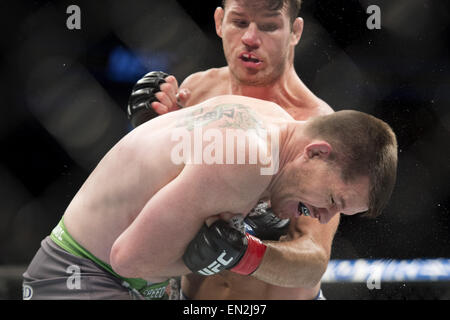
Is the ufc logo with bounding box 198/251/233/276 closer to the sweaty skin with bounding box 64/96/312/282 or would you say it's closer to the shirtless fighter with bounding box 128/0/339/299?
the sweaty skin with bounding box 64/96/312/282

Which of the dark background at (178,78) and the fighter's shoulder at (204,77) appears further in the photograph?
the dark background at (178,78)

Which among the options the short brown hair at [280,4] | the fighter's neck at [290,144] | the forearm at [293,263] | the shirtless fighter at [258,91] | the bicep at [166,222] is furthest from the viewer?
the short brown hair at [280,4]

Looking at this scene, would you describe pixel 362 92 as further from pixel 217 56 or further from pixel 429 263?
pixel 429 263

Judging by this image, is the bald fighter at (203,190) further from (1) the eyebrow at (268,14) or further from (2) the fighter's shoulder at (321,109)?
(1) the eyebrow at (268,14)

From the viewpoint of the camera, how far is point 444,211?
2635mm

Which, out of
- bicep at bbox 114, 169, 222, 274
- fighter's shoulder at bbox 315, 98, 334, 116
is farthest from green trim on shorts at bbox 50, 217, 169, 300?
fighter's shoulder at bbox 315, 98, 334, 116

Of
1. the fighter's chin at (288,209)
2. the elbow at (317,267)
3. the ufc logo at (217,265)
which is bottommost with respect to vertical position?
the elbow at (317,267)

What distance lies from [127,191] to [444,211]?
1750 millimetres

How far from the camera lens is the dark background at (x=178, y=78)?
2529mm

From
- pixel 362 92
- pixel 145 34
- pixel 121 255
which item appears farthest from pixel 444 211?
pixel 121 255

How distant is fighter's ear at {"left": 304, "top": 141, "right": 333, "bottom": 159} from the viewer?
4.66 ft

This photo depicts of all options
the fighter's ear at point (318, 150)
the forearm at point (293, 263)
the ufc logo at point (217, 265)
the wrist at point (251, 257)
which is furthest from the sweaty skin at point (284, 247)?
the fighter's ear at point (318, 150)

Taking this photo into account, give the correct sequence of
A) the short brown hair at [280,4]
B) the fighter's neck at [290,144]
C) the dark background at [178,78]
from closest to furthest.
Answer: the fighter's neck at [290,144], the short brown hair at [280,4], the dark background at [178,78]

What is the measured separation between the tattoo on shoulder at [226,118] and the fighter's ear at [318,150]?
134 mm
